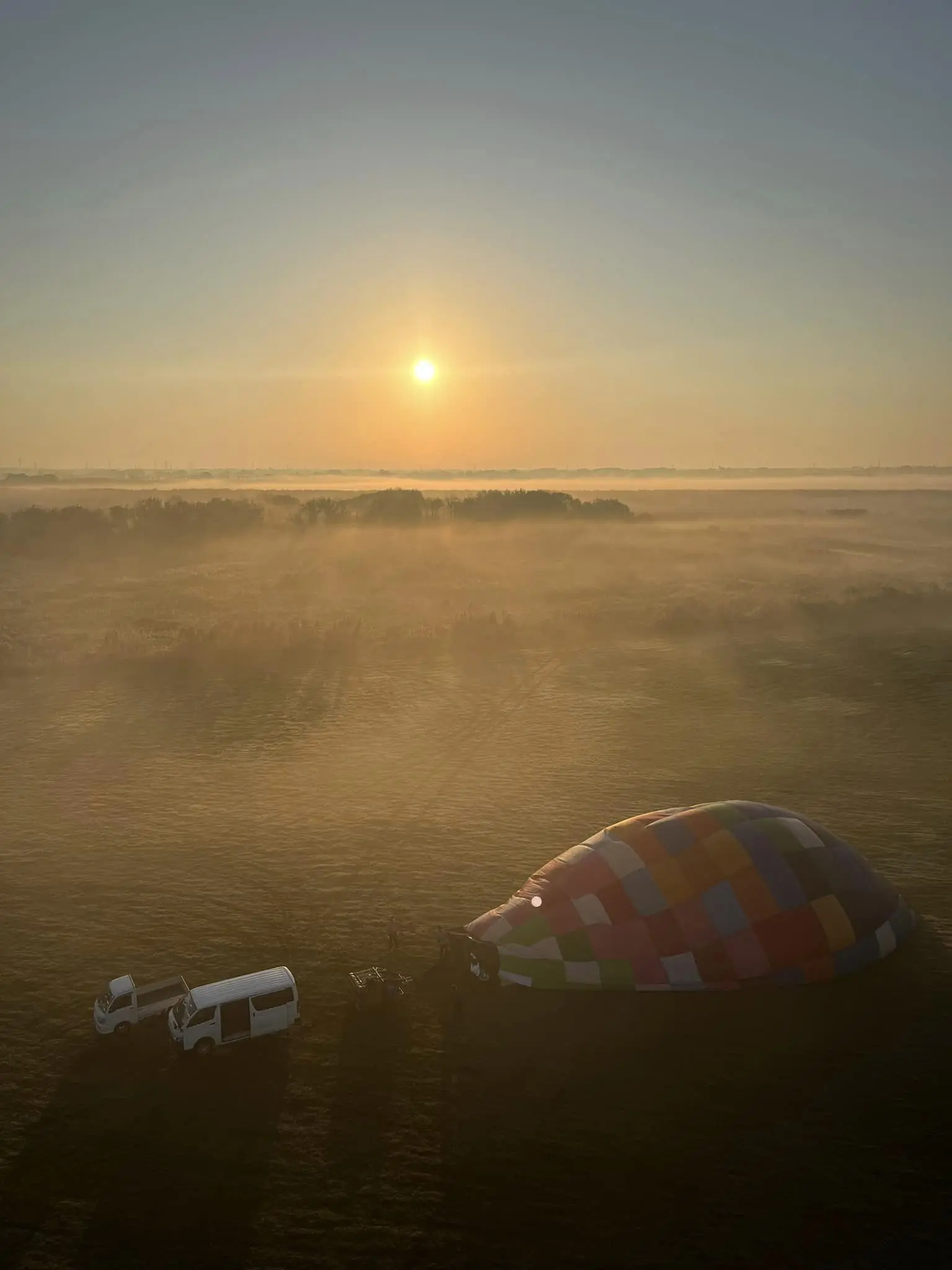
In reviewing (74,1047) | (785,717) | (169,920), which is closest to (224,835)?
(169,920)

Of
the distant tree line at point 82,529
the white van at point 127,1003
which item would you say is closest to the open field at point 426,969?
the white van at point 127,1003

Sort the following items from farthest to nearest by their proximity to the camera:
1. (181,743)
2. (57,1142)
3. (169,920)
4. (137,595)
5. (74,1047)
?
(137,595), (181,743), (169,920), (74,1047), (57,1142)

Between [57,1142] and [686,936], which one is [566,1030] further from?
[57,1142]

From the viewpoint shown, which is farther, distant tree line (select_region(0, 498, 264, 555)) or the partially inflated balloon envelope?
distant tree line (select_region(0, 498, 264, 555))

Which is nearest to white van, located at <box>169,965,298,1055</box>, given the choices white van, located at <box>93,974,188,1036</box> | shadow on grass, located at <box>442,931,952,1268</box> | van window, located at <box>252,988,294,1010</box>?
van window, located at <box>252,988,294,1010</box>

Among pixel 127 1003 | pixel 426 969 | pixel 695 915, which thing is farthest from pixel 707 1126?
pixel 127 1003

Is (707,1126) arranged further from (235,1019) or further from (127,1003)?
(127,1003)

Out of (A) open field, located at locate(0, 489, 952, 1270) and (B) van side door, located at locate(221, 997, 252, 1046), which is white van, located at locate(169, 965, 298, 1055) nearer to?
(B) van side door, located at locate(221, 997, 252, 1046)
